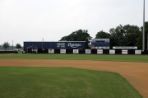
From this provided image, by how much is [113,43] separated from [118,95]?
116959 mm

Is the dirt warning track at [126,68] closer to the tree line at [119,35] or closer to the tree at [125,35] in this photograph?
the tree line at [119,35]

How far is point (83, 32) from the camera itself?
505 feet

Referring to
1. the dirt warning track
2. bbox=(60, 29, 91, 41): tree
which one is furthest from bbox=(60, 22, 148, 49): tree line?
the dirt warning track

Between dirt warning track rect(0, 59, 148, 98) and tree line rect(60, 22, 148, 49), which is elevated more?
tree line rect(60, 22, 148, 49)

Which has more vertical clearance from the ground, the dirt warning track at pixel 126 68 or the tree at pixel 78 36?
the tree at pixel 78 36

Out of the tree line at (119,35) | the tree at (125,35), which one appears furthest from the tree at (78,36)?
the tree at (125,35)

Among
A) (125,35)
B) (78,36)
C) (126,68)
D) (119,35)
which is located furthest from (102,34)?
(126,68)

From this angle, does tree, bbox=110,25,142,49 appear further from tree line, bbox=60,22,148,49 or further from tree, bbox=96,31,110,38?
tree, bbox=96,31,110,38

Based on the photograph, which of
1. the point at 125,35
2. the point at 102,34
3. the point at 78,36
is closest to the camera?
the point at 125,35

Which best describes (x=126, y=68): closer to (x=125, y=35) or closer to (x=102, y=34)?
(x=125, y=35)

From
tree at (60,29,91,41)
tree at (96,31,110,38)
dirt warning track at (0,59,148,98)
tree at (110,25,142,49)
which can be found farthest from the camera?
tree at (60,29,91,41)

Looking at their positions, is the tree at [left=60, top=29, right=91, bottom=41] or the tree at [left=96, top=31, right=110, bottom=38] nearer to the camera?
the tree at [left=96, top=31, right=110, bottom=38]

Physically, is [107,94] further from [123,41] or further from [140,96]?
[123,41]

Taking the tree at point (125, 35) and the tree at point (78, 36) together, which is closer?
the tree at point (125, 35)
